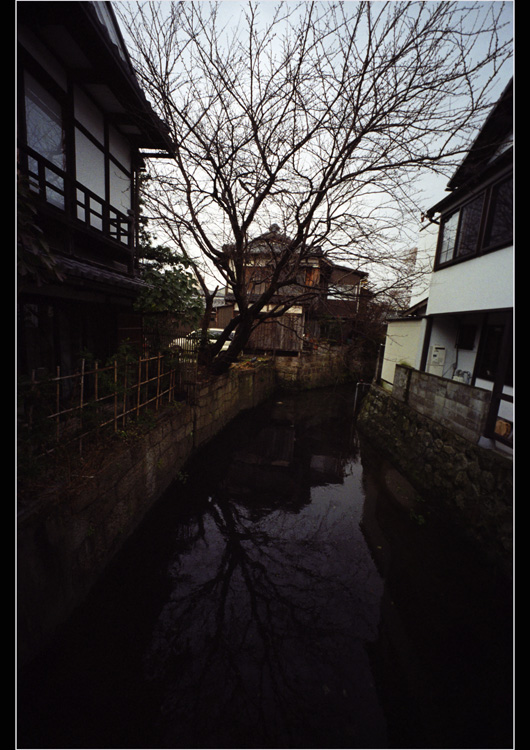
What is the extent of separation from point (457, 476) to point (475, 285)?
16.8 feet

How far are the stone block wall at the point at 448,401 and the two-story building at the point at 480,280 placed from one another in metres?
0.19

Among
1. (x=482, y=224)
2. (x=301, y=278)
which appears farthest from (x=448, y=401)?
(x=301, y=278)

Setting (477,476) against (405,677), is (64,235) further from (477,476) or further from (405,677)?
(477,476)

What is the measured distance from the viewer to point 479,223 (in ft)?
27.4

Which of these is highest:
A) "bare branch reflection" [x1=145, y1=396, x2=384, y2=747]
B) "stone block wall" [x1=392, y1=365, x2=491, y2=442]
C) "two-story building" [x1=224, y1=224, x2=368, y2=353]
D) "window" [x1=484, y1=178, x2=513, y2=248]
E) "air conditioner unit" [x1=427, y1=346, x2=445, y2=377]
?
"window" [x1=484, y1=178, x2=513, y2=248]

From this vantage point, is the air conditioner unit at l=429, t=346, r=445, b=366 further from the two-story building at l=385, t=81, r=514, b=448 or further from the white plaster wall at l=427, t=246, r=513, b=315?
the white plaster wall at l=427, t=246, r=513, b=315

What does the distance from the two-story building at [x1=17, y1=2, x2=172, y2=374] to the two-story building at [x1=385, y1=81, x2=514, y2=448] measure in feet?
25.6

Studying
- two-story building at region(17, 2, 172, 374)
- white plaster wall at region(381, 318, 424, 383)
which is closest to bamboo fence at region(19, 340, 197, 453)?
two-story building at region(17, 2, 172, 374)

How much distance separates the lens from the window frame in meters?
7.47

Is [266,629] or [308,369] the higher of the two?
[308,369]

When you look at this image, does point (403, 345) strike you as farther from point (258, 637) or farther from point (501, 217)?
point (258, 637)
